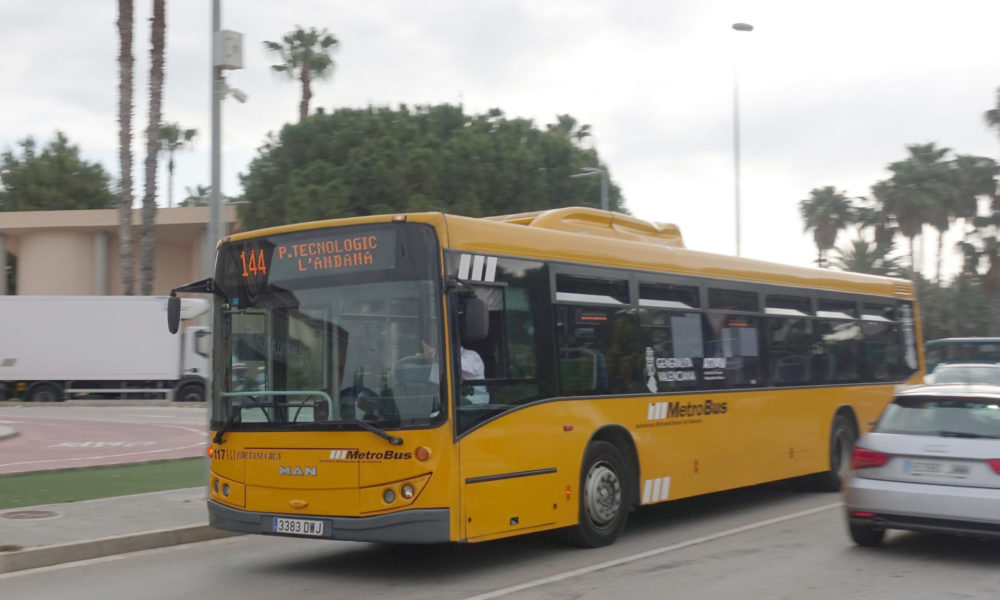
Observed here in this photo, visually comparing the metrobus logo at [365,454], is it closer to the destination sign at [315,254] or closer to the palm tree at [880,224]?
the destination sign at [315,254]

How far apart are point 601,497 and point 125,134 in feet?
92.5

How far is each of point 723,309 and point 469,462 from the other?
15.7 ft

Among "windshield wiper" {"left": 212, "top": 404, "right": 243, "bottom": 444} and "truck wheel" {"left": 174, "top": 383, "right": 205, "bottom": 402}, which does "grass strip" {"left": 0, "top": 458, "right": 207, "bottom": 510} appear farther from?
"truck wheel" {"left": 174, "top": 383, "right": 205, "bottom": 402}

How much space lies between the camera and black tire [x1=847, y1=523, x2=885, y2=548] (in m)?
9.56

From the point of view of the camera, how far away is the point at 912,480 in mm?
8891

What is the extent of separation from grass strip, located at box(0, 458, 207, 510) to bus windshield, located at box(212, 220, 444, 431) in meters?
4.84

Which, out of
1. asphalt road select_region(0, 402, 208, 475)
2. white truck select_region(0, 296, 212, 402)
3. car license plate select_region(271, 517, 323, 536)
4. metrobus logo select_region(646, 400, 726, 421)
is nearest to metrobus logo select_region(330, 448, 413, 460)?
car license plate select_region(271, 517, 323, 536)

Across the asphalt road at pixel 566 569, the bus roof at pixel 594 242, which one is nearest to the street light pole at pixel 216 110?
the bus roof at pixel 594 242

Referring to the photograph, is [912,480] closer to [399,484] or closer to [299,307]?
[399,484]

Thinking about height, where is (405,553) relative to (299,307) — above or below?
below

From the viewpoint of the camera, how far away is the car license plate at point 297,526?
8.49 m

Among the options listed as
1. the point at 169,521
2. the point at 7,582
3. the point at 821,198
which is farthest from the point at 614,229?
the point at 821,198

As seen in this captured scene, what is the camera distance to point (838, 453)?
47.6 feet

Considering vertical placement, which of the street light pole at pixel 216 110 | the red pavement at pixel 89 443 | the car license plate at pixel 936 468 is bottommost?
the red pavement at pixel 89 443
